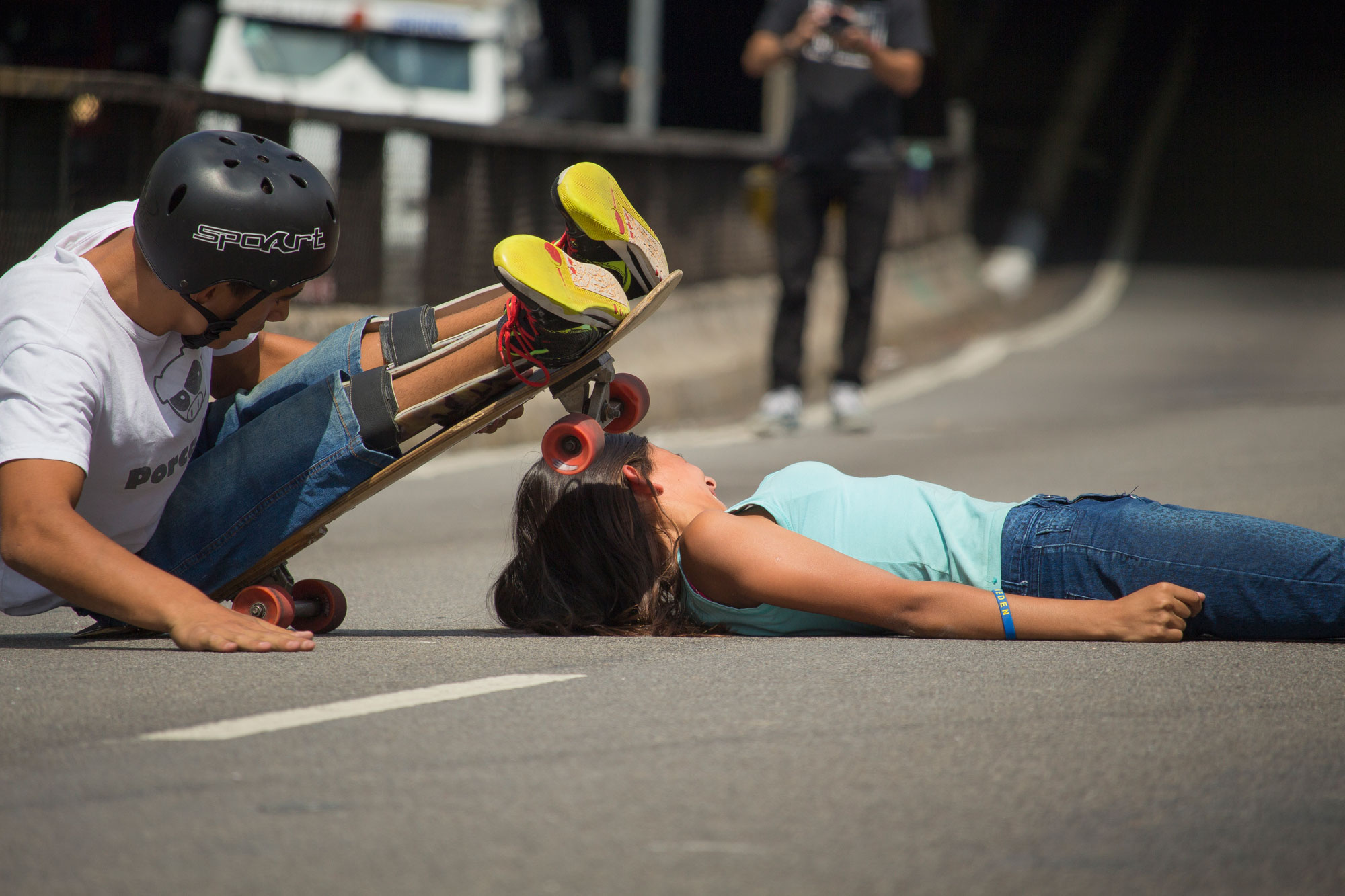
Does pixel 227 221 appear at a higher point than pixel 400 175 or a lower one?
higher

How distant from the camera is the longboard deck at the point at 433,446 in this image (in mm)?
3855

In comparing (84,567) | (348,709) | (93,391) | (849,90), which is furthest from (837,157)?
(348,709)

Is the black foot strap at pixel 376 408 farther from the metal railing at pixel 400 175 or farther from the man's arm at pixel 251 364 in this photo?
the metal railing at pixel 400 175

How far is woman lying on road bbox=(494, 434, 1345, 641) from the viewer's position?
371 centimetres

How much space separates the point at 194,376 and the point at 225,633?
28.9 inches

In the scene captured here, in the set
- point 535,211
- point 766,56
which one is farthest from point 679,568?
point 535,211

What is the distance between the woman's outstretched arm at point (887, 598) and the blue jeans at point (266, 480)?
2.87 feet

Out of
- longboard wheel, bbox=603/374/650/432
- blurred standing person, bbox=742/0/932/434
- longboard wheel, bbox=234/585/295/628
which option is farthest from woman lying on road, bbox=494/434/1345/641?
blurred standing person, bbox=742/0/932/434

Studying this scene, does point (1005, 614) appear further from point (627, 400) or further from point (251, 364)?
point (251, 364)

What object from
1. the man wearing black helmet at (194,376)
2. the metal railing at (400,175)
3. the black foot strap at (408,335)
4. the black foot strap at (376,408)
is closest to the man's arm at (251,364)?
the man wearing black helmet at (194,376)

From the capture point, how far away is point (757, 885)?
2.19 metres

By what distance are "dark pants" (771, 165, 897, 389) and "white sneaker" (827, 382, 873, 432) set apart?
65mm

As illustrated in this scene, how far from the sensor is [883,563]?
3.93m

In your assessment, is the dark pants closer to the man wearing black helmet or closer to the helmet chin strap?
the man wearing black helmet
